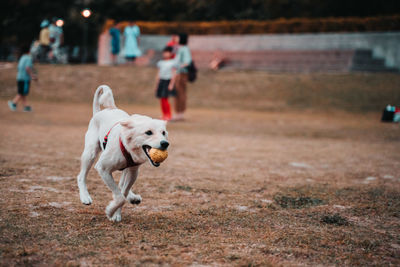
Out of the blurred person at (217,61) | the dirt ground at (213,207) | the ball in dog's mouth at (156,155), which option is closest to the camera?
the dirt ground at (213,207)

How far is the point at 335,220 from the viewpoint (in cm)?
409

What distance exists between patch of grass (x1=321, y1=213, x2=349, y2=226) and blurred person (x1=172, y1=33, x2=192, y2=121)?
9450 millimetres

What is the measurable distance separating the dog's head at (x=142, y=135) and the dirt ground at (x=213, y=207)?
2.11ft

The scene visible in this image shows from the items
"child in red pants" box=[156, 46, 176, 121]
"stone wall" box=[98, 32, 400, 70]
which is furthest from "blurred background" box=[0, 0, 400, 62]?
"child in red pants" box=[156, 46, 176, 121]

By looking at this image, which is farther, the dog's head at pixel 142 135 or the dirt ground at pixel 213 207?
the dog's head at pixel 142 135

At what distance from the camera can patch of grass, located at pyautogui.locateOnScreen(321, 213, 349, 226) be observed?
4023 millimetres

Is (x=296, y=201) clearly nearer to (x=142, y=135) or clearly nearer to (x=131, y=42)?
(x=142, y=135)

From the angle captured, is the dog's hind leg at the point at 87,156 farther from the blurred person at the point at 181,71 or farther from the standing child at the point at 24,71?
the standing child at the point at 24,71

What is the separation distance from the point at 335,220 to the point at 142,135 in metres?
2.02

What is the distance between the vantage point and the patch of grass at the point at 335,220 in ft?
13.2

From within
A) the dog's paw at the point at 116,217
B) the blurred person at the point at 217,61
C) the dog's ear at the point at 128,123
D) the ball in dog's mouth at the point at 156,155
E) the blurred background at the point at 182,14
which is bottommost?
the dog's paw at the point at 116,217

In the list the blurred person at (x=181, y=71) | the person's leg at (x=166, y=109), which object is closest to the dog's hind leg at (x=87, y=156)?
the person's leg at (x=166, y=109)

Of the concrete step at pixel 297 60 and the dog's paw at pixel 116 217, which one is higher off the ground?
the concrete step at pixel 297 60

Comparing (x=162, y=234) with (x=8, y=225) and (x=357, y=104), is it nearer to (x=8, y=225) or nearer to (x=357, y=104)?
(x=8, y=225)
